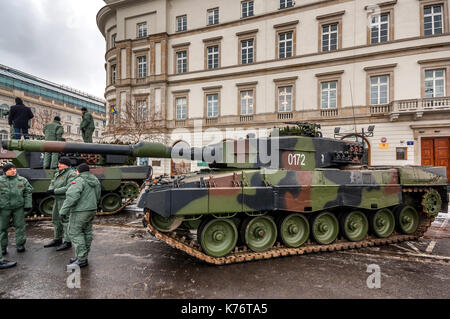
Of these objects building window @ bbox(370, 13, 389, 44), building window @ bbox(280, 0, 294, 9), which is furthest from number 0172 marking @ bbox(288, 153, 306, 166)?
building window @ bbox(280, 0, 294, 9)

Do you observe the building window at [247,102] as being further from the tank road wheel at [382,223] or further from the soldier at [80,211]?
the soldier at [80,211]

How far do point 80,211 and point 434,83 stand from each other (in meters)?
22.0

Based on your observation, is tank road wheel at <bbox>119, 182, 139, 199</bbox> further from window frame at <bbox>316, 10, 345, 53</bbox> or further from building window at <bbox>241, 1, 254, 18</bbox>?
building window at <bbox>241, 1, 254, 18</bbox>

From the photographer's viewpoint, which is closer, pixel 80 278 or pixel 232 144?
pixel 80 278

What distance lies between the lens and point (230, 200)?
16.9 ft

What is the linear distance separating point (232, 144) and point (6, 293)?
4.79m

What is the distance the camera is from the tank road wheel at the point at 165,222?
197 inches

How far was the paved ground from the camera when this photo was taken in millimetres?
4008

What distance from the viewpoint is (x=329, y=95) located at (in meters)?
20.5

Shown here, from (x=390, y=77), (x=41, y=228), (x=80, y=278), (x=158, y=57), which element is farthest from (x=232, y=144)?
(x=158, y=57)

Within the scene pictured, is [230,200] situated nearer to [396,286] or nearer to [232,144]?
[232,144]

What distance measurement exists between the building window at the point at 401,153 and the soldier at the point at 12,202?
66.7ft

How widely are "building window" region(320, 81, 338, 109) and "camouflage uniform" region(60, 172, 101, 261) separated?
753 inches
